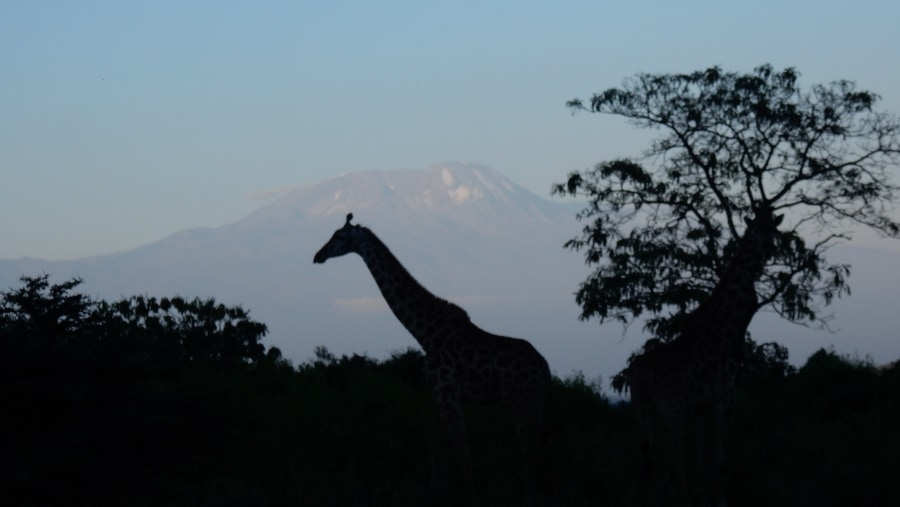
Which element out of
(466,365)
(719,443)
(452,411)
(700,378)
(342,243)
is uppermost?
(342,243)

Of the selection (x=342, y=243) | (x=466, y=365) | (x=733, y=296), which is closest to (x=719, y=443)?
(x=733, y=296)

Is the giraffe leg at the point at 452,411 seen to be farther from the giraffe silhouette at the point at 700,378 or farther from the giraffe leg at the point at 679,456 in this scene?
the giraffe leg at the point at 679,456

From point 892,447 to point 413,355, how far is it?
9.87m

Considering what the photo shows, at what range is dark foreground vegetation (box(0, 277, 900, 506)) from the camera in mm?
11867

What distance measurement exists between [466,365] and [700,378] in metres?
2.57

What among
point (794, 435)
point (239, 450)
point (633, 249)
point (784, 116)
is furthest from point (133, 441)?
point (784, 116)

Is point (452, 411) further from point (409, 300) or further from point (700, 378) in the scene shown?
point (700, 378)

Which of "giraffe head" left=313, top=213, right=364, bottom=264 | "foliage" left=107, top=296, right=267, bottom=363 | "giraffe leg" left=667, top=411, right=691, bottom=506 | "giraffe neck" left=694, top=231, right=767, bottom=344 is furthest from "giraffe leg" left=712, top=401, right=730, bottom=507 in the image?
"foliage" left=107, top=296, right=267, bottom=363

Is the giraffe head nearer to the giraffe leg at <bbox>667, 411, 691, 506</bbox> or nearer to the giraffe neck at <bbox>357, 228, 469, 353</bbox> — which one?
the giraffe neck at <bbox>357, 228, 469, 353</bbox>

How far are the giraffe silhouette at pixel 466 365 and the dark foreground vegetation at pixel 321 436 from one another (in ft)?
2.07

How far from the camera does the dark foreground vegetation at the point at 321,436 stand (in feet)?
38.9

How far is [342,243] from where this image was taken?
1458 cm

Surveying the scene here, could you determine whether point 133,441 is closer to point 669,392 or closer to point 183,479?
point 183,479

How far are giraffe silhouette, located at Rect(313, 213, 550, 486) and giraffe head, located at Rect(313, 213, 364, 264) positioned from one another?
0.02 m
